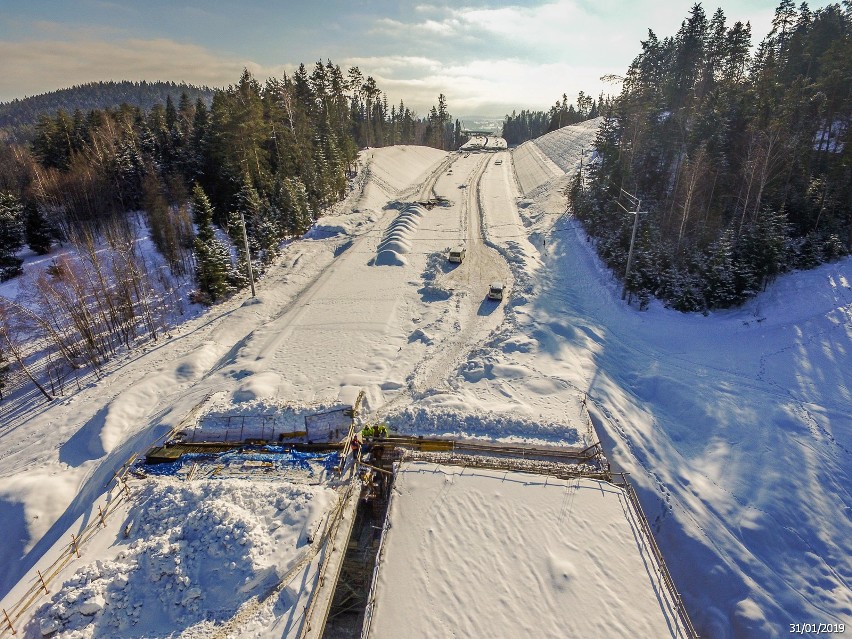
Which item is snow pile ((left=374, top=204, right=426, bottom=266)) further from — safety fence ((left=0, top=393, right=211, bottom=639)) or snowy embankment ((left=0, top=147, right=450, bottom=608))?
safety fence ((left=0, top=393, right=211, bottom=639))

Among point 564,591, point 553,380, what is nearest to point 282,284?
point 553,380

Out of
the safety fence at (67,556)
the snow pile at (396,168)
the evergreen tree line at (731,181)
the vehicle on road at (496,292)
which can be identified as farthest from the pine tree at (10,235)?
the evergreen tree line at (731,181)

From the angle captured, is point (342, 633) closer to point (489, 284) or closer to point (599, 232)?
point (489, 284)

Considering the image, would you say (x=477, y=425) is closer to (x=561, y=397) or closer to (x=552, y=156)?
(x=561, y=397)

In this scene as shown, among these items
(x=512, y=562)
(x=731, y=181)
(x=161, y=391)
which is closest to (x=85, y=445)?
(x=161, y=391)

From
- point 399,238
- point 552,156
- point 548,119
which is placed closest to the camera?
point 399,238
